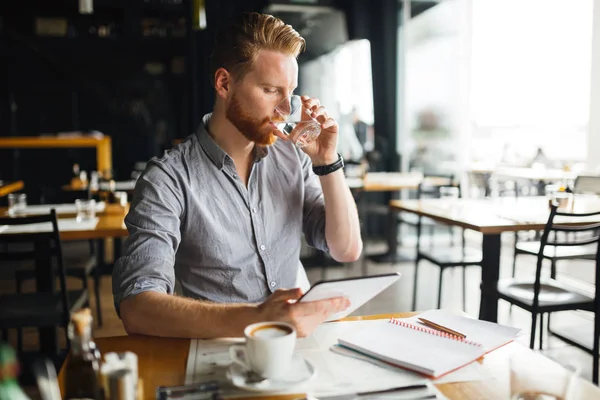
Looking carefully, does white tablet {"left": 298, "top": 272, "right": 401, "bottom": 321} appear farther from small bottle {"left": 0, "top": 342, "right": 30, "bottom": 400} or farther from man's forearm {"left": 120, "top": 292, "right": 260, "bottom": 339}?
small bottle {"left": 0, "top": 342, "right": 30, "bottom": 400}

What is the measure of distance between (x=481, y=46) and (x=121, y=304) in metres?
5.81

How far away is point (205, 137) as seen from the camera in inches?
56.6

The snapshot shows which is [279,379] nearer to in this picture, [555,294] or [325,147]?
[325,147]

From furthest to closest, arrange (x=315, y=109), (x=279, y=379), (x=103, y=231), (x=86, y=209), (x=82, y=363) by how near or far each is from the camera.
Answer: (x=86, y=209) → (x=103, y=231) → (x=315, y=109) → (x=279, y=379) → (x=82, y=363)

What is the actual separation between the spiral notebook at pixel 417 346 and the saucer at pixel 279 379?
0.44 feet

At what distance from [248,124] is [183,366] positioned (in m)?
0.68

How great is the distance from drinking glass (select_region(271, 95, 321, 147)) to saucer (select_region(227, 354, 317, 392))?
633 millimetres

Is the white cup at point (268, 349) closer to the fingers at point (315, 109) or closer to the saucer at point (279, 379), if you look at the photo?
the saucer at point (279, 379)

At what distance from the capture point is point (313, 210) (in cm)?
157

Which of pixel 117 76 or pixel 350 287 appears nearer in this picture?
pixel 350 287

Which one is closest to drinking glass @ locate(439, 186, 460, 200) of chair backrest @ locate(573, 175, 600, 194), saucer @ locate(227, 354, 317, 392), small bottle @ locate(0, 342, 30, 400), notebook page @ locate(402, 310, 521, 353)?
chair backrest @ locate(573, 175, 600, 194)

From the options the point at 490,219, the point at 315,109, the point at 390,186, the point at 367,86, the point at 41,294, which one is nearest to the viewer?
the point at 315,109

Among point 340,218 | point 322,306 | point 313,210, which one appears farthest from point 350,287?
point 313,210

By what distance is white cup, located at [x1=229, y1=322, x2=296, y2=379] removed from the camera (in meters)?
0.75
